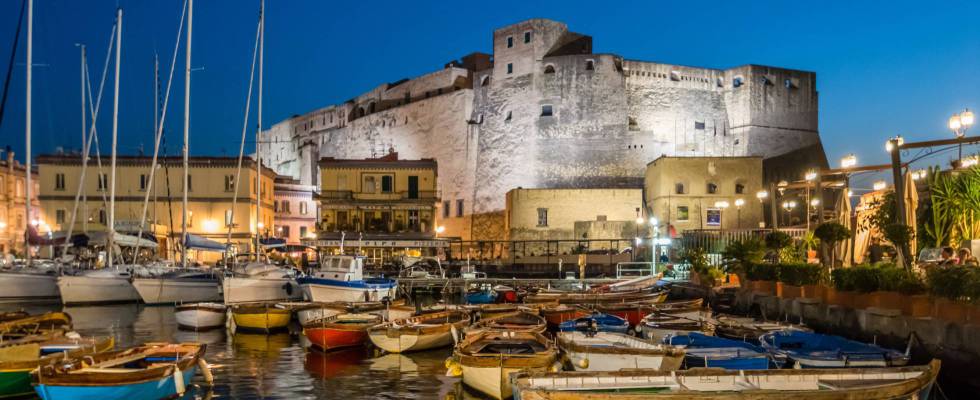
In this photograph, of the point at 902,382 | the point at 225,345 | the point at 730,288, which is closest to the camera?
the point at 902,382

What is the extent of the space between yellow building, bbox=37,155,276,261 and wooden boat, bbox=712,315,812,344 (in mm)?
33568

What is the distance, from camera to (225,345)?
61.3 feet

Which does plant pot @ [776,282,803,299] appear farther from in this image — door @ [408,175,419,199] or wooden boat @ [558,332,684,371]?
door @ [408,175,419,199]

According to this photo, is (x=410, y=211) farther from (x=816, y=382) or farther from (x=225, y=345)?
(x=816, y=382)

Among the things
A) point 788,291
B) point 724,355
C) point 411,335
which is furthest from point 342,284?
point 724,355

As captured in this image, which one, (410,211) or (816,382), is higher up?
(410,211)

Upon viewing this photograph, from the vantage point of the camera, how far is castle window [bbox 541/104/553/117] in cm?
5553

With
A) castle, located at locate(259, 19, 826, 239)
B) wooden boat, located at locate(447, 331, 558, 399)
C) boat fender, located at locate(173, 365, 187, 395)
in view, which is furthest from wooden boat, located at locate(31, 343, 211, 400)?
castle, located at locate(259, 19, 826, 239)

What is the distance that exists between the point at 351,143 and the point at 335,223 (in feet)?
82.4

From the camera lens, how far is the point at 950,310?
11477mm

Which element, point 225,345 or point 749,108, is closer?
point 225,345

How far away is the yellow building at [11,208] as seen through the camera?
2044 inches

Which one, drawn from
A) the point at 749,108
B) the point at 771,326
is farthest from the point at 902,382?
the point at 749,108

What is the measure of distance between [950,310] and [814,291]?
5033mm
